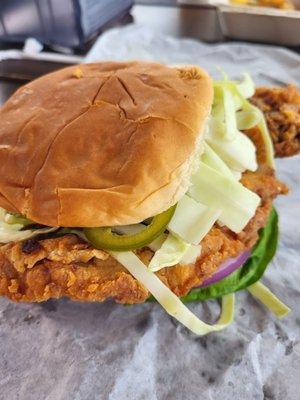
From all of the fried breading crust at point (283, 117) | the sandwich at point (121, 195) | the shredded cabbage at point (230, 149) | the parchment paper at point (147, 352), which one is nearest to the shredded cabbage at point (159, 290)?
the sandwich at point (121, 195)

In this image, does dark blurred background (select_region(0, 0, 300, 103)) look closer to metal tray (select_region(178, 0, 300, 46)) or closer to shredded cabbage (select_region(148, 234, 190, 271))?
metal tray (select_region(178, 0, 300, 46))

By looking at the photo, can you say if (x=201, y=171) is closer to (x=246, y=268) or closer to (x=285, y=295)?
(x=246, y=268)

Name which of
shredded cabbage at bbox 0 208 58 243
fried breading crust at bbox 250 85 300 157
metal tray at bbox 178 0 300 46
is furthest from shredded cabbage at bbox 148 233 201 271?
metal tray at bbox 178 0 300 46

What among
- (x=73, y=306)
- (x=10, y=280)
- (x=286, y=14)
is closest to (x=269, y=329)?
(x=73, y=306)

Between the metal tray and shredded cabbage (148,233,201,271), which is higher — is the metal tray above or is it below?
below

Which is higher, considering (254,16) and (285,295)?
(254,16)

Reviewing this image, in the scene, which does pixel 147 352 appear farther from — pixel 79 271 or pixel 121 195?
pixel 121 195

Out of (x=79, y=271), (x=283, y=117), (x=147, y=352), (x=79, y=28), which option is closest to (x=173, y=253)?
(x=79, y=271)
